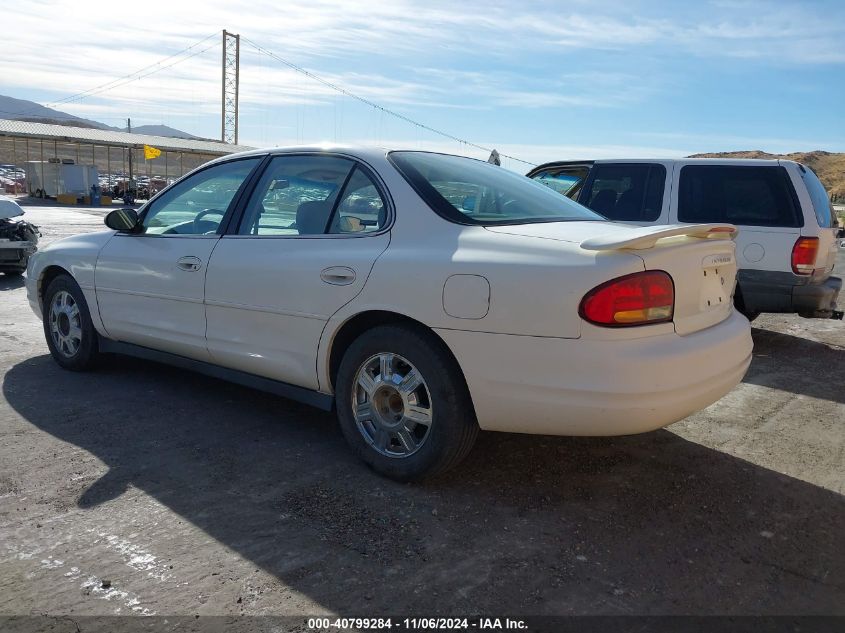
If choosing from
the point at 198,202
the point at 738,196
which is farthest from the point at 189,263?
the point at 738,196

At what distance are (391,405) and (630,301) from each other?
1227 millimetres

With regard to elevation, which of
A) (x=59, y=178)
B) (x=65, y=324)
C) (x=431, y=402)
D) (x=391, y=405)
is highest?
(x=431, y=402)

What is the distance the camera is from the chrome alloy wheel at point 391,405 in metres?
3.34

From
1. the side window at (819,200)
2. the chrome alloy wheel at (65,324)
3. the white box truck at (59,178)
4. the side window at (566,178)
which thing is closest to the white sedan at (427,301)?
the chrome alloy wheel at (65,324)

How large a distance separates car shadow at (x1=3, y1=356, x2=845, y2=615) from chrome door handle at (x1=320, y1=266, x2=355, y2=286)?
0.92m

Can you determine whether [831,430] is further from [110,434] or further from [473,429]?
[110,434]

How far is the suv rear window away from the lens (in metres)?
6.44

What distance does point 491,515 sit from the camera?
3129 mm

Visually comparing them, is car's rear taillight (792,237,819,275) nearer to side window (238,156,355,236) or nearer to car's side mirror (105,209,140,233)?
side window (238,156,355,236)

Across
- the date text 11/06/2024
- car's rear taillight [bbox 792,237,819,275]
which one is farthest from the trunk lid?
car's rear taillight [bbox 792,237,819,275]

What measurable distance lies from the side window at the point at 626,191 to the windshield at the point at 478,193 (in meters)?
2.92

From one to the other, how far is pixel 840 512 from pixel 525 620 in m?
1.77

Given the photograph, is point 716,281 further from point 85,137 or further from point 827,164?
point 827,164

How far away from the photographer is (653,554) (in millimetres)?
2822
